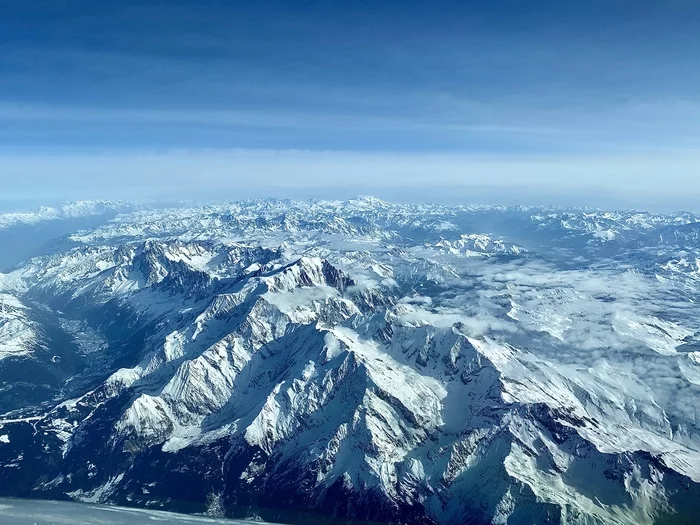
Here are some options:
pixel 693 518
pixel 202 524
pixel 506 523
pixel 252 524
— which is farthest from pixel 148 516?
pixel 693 518

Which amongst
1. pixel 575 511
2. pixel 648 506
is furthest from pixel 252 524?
pixel 648 506

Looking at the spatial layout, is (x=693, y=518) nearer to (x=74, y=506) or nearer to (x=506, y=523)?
(x=506, y=523)

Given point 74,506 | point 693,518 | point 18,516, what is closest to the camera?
point 18,516

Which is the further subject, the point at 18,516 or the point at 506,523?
the point at 506,523

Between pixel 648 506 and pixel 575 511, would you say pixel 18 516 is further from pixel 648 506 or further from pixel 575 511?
pixel 648 506

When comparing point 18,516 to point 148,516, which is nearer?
point 18,516

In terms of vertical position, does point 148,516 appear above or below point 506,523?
above

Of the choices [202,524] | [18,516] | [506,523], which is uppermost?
[18,516]

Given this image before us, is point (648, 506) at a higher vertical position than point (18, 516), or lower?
lower

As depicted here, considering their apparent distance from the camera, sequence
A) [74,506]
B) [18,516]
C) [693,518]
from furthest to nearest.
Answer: [693,518] < [74,506] < [18,516]
